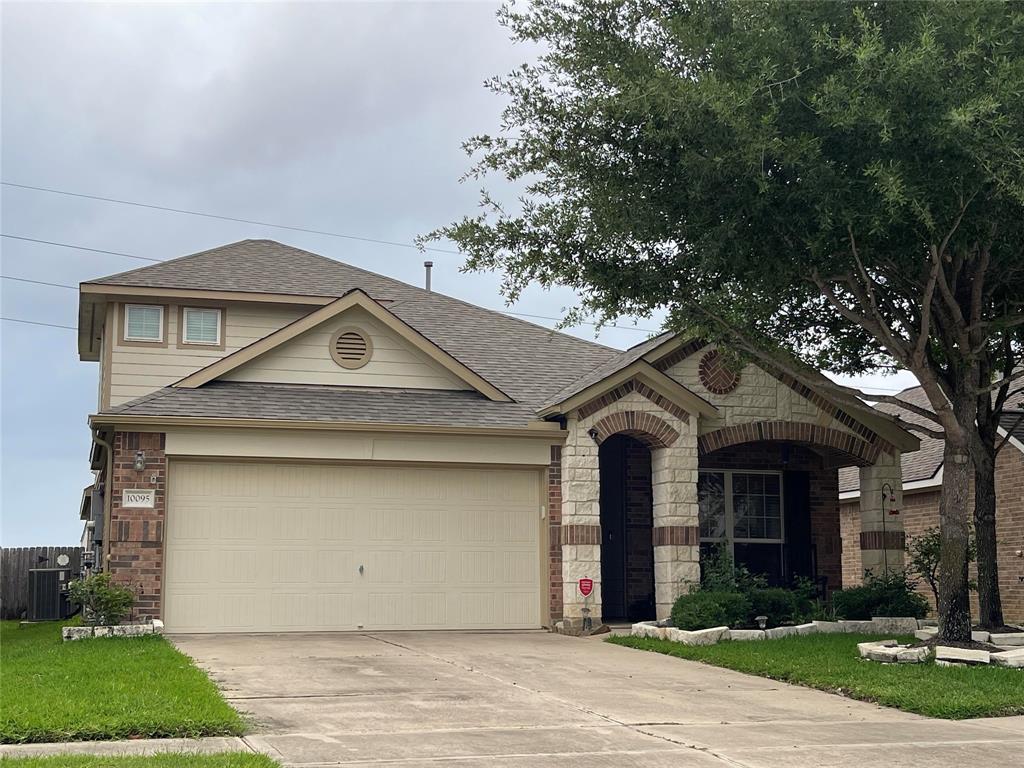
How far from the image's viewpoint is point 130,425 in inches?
641

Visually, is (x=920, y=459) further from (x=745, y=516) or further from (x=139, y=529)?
(x=139, y=529)

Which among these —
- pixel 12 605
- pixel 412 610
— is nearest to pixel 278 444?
pixel 412 610

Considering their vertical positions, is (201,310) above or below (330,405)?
above

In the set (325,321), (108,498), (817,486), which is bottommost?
(108,498)

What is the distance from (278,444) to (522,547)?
4.07 meters

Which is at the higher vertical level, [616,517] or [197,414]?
[197,414]

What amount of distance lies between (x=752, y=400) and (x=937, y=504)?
278 inches

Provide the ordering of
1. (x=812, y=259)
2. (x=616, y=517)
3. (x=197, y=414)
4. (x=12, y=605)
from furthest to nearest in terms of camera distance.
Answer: (x=12, y=605)
(x=616, y=517)
(x=197, y=414)
(x=812, y=259)

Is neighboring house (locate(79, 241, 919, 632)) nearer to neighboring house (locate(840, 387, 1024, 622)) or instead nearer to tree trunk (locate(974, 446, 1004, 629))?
neighboring house (locate(840, 387, 1024, 622))

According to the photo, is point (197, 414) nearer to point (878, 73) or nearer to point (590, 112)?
point (590, 112)

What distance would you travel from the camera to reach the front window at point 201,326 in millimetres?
20469

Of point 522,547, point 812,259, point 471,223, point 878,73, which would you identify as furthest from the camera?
point 522,547

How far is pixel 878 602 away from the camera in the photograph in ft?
56.3

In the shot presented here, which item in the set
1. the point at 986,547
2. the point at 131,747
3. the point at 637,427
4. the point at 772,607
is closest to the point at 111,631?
the point at 131,747
